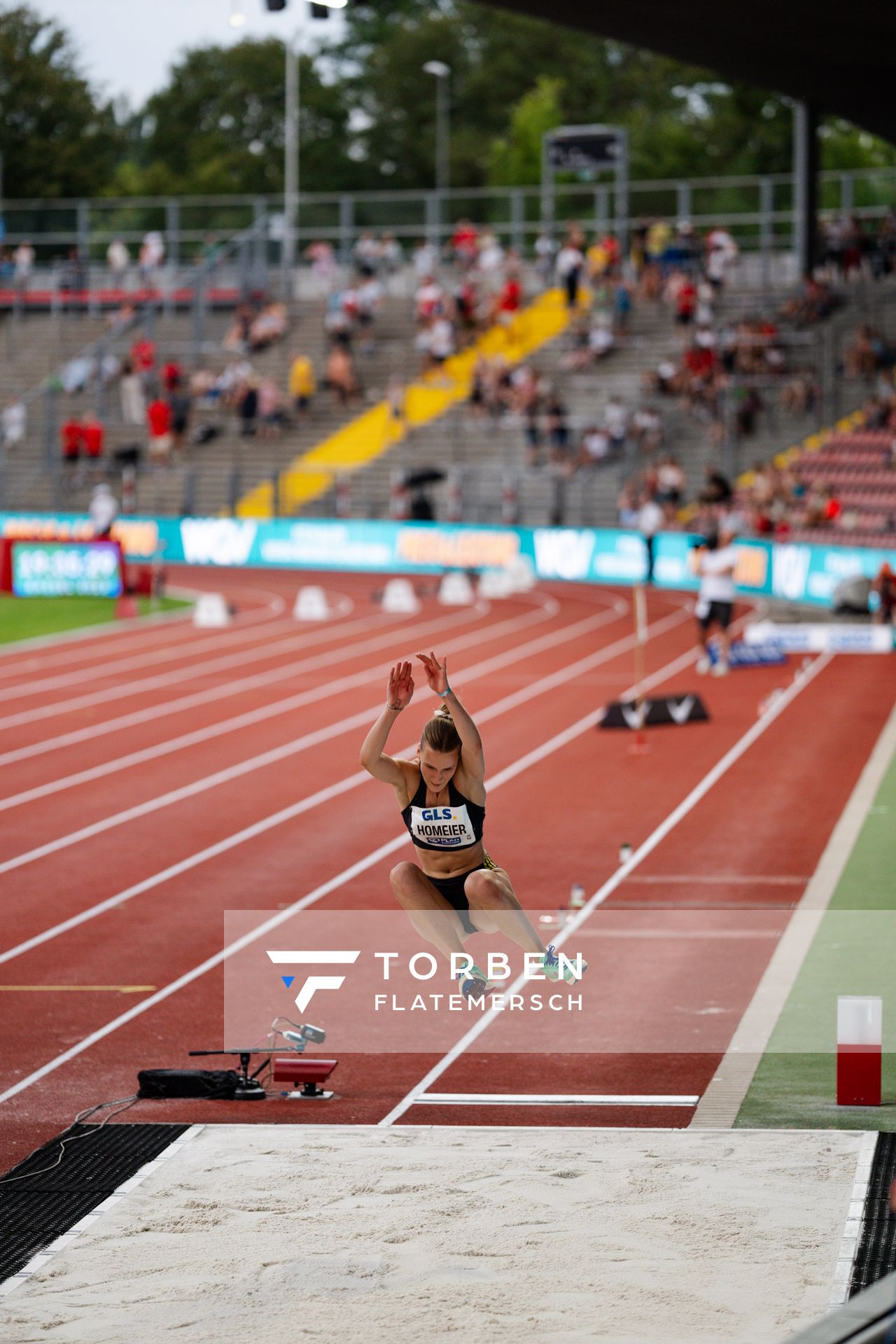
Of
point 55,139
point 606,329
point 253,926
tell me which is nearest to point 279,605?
point 606,329

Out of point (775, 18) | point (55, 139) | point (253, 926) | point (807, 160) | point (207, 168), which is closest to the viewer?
point (253, 926)

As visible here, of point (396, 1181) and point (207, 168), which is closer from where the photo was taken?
point (396, 1181)

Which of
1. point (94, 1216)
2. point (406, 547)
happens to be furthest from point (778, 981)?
point (406, 547)

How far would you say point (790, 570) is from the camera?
3044cm

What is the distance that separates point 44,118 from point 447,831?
7066 centimetres

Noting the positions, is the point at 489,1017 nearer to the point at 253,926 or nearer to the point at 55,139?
the point at 253,926

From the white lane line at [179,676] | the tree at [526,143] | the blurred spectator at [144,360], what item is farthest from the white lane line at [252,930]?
the tree at [526,143]

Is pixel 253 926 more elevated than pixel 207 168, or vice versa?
pixel 207 168

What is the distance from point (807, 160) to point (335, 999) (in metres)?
30.3

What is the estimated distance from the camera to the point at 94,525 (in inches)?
1544

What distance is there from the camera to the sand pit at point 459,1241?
659 cm

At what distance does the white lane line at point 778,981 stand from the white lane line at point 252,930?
156 cm

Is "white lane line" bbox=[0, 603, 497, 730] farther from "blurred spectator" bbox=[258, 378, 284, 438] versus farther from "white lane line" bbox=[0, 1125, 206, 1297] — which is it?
"blurred spectator" bbox=[258, 378, 284, 438]

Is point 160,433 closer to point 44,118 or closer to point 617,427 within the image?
point 617,427
